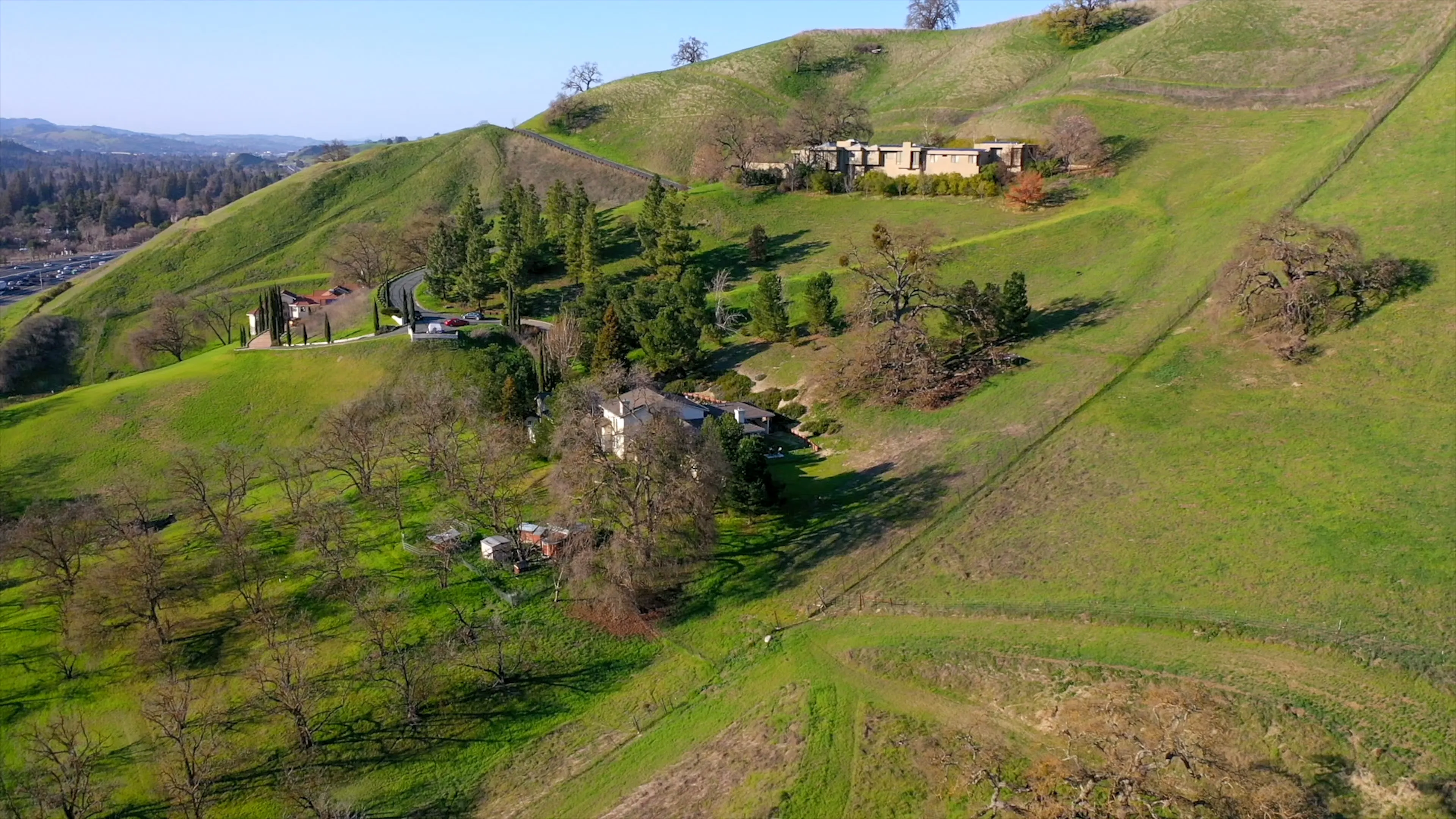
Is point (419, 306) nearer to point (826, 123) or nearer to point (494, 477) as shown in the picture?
point (494, 477)

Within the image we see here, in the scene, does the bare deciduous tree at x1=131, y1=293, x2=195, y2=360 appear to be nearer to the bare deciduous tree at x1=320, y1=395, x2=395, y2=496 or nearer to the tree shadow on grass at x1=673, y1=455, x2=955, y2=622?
the bare deciduous tree at x1=320, y1=395, x2=395, y2=496

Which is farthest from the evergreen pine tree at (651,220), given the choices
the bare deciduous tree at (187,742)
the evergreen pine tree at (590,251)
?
the bare deciduous tree at (187,742)

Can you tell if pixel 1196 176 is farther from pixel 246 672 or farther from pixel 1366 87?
pixel 246 672

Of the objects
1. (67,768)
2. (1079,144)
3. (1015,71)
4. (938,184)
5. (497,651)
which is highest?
(1015,71)

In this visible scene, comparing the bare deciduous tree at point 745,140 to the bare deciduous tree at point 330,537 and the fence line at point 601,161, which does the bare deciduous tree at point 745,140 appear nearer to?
the fence line at point 601,161

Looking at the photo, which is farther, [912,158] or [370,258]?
[370,258]

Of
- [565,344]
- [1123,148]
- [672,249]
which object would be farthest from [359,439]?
[1123,148]
